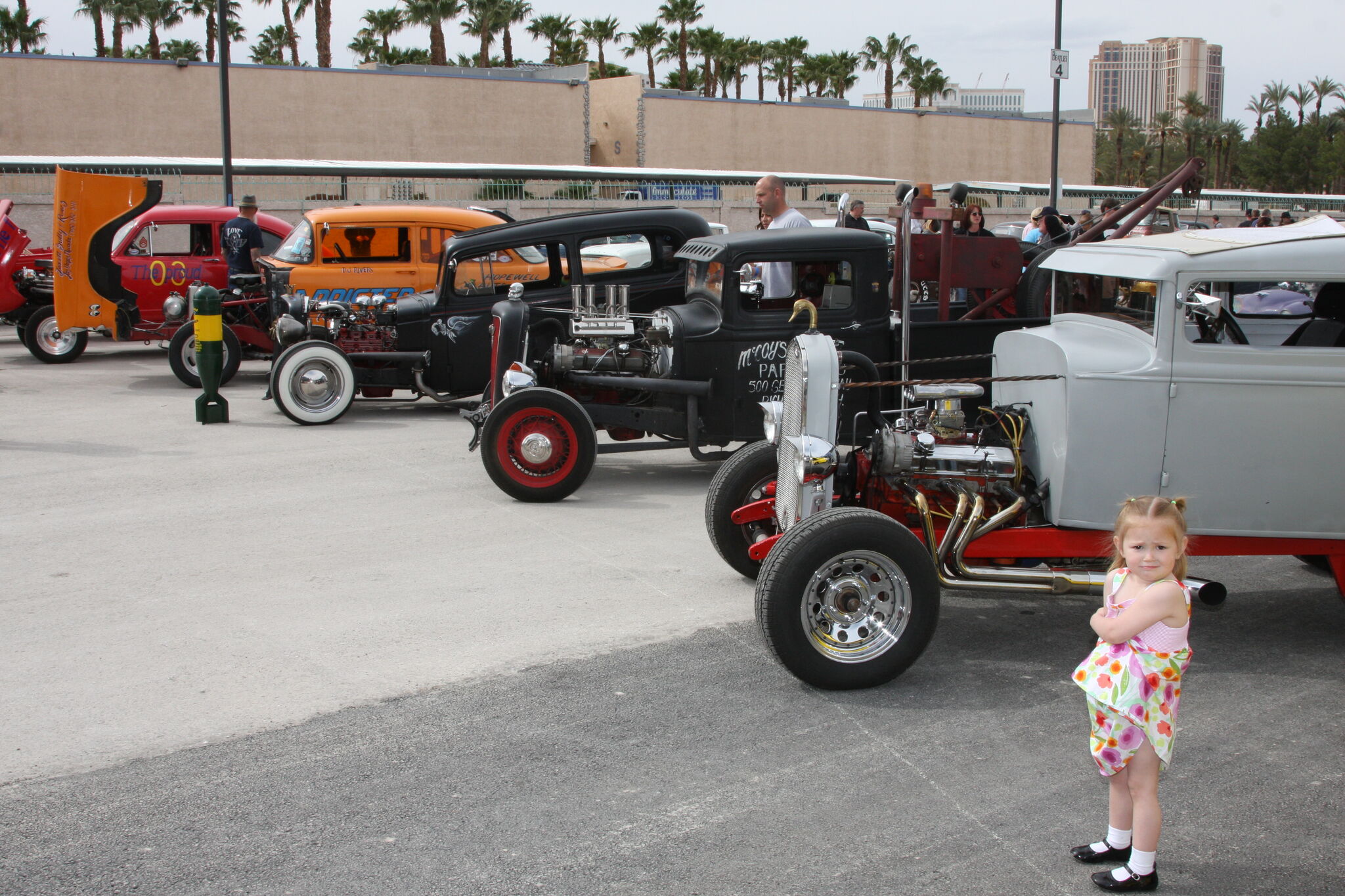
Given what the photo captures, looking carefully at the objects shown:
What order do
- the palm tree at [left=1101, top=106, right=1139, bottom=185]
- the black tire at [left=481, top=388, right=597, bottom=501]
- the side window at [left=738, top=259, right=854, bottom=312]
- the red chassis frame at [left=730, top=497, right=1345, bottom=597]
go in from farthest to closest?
the palm tree at [left=1101, top=106, right=1139, bottom=185] < the side window at [left=738, top=259, right=854, bottom=312] < the black tire at [left=481, top=388, right=597, bottom=501] < the red chassis frame at [left=730, top=497, right=1345, bottom=597]

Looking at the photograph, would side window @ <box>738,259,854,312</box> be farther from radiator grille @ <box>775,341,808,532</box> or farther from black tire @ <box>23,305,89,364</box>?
black tire @ <box>23,305,89,364</box>

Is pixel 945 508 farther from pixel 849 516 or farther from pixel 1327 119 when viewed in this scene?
pixel 1327 119

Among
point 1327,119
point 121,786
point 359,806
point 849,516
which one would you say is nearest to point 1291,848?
point 849,516

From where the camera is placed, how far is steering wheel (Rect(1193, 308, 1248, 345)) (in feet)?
17.3

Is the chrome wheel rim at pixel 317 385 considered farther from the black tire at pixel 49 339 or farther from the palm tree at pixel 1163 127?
the palm tree at pixel 1163 127

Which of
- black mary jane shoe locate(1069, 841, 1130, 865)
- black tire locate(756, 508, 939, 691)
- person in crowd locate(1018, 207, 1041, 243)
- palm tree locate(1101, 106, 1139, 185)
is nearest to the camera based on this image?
black mary jane shoe locate(1069, 841, 1130, 865)

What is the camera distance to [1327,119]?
264 feet

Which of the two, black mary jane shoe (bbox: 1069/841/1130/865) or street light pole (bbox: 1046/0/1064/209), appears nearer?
black mary jane shoe (bbox: 1069/841/1130/865)

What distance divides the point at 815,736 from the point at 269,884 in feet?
6.38

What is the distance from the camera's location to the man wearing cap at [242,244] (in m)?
13.8

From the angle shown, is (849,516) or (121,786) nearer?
(121,786)

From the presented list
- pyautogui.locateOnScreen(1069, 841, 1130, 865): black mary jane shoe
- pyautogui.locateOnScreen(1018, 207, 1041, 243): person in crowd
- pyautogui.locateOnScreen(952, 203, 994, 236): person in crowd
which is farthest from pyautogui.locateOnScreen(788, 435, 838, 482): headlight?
pyautogui.locateOnScreen(1018, 207, 1041, 243): person in crowd

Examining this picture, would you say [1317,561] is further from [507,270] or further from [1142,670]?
[507,270]

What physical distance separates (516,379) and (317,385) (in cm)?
352
